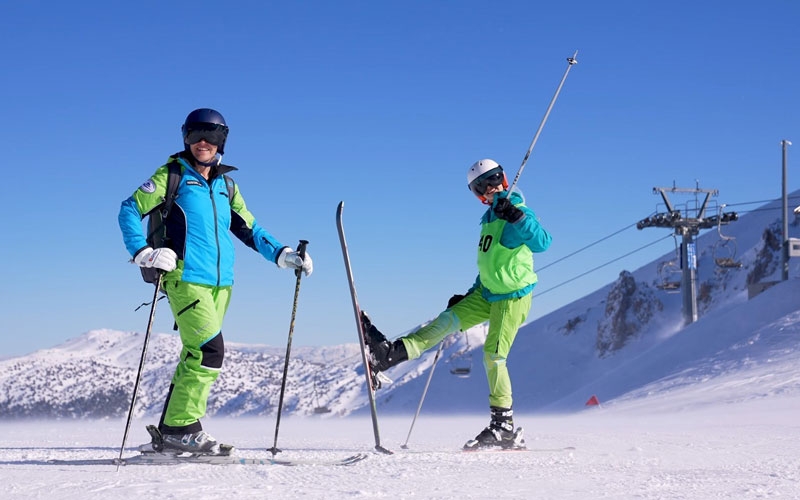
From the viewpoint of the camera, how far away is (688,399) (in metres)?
12.2

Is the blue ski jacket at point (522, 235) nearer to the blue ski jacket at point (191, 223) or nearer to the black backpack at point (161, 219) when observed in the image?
the blue ski jacket at point (191, 223)

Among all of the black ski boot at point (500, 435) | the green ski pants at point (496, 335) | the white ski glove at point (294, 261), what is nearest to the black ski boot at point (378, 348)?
the green ski pants at point (496, 335)

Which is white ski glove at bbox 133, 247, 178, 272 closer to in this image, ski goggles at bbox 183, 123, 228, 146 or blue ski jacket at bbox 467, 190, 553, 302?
ski goggles at bbox 183, 123, 228, 146

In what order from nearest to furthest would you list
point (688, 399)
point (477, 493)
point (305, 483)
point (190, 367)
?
point (477, 493) → point (305, 483) → point (190, 367) → point (688, 399)

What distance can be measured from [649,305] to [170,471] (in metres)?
51.5

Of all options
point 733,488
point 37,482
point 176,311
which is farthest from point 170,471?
point 733,488

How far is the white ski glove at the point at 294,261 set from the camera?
19.0 feet

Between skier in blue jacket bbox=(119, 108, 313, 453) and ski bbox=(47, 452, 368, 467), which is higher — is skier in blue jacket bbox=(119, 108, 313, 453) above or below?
above

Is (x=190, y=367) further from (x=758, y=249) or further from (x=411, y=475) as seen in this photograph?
(x=758, y=249)

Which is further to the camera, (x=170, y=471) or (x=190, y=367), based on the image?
(x=190, y=367)

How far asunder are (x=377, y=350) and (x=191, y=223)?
1.52 metres

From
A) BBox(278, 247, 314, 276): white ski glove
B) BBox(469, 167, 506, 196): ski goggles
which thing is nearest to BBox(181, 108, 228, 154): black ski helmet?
BBox(278, 247, 314, 276): white ski glove

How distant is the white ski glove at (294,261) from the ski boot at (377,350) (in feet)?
1.74

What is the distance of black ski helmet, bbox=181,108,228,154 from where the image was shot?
5602 mm
